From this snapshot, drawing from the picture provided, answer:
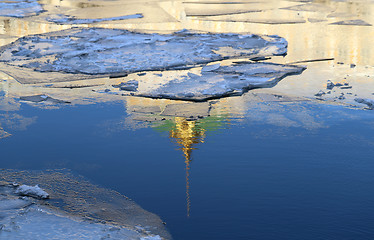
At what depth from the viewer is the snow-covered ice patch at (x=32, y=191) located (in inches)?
235

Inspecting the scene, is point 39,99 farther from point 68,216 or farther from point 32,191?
point 68,216

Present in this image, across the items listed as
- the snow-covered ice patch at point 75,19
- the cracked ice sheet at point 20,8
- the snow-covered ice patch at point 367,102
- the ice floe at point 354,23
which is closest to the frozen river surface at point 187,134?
the snow-covered ice patch at point 367,102

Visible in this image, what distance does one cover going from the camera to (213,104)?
9242 millimetres

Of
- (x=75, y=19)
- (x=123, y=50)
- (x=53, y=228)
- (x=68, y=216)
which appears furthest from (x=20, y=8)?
(x=53, y=228)

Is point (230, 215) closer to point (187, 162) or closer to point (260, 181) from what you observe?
point (260, 181)

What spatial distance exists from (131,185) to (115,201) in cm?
46

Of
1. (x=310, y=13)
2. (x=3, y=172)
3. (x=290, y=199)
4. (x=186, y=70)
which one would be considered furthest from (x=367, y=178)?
(x=310, y=13)

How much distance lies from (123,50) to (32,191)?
725cm

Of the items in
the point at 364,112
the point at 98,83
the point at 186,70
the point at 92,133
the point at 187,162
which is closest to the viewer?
the point at 187,162

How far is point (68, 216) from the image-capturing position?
5512 mm

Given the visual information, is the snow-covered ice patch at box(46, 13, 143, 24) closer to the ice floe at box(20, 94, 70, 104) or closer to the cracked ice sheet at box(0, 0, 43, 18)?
the cracked ice sheet at box(0, 0, 43, 18)

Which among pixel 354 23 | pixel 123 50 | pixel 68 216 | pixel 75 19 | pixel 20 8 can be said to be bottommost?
pixel 68 216

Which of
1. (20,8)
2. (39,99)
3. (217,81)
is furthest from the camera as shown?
(20,8)

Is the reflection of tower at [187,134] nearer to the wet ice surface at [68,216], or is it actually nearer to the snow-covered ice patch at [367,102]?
the wet ice surface at [68,216]
